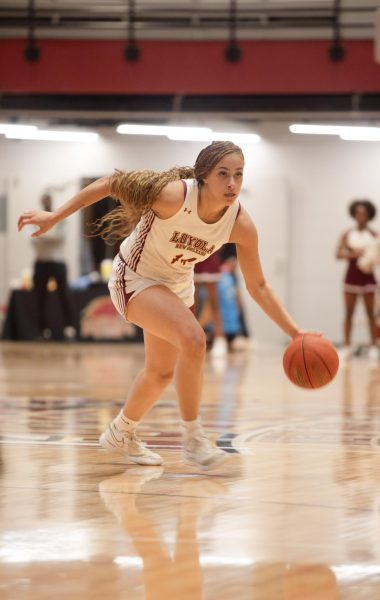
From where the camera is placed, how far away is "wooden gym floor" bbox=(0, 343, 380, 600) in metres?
2.31

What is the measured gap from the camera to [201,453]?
13.5 ft

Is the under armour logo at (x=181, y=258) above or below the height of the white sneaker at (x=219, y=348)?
above

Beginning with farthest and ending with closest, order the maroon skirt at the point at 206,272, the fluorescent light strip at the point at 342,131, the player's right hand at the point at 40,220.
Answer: the fluorescent light strip at the point at 342,131
the maroon skirt at the point at 206,272
the player's right hand at the point at 40,220

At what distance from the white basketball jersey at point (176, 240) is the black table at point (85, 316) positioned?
40.2 feet

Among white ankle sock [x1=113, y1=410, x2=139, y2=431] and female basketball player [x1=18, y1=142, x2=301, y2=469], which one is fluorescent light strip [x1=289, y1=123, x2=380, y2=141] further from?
white ankle sock [x1=113, y1=410, x2=139, y2=431]

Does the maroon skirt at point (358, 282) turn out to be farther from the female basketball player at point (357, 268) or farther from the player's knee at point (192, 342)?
the player's knee at point (192, 342)

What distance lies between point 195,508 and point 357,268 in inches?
416

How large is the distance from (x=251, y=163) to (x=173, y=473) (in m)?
14.7

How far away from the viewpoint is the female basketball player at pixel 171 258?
4.10m

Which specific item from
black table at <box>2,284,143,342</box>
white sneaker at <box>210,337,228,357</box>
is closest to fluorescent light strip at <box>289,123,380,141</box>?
black table at <box>2,284,143,342</box>

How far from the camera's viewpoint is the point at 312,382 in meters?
4.21

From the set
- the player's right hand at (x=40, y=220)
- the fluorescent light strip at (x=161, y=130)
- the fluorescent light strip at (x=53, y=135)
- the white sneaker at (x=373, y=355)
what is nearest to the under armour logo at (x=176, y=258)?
the player's right hand at (x=40, y=220)

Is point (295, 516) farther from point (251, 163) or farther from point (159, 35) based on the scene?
point (251, 163)

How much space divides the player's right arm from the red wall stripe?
42.0 ft
